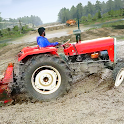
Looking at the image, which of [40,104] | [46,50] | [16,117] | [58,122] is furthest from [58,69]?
[16,117]

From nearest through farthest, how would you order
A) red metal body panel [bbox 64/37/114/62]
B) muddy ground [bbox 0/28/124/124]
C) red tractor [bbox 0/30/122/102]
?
muddy ground [bbox 0/28/124/124] → red tractor [bbox 0/30/122/102] → red metal body panel [bbox 64/37/114/62]

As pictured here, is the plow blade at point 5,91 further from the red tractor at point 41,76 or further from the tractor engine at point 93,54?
the tractor engine at point 93,54

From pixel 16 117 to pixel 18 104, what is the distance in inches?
16.1

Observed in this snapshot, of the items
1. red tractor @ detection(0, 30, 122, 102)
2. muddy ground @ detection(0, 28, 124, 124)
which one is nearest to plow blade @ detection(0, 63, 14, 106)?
red tractor @ detection(0, 30, 122, 102)

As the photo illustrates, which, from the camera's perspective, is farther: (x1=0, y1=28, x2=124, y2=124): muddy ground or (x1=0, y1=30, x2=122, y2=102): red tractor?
(x1=0, y1=30, x2=122, y2=102): red tractor

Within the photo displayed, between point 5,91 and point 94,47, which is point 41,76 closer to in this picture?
point 5,91

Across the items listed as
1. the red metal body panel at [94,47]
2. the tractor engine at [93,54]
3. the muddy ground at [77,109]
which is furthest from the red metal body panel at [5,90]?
the red metal body panel at [94,47]

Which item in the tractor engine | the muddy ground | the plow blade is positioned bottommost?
the muddy ground

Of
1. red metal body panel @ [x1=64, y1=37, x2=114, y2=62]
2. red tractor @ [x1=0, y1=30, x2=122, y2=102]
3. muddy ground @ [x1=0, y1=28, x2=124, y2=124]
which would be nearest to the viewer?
muddy ground @ [x1=0, y1=28, x2=124, y2=124]

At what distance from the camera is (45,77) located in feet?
9.07

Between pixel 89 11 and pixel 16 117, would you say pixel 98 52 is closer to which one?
pixel 16 117

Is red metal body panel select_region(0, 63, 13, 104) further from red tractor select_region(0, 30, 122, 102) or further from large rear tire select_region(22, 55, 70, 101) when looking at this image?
large rear tire select_region(22, 55, 70, 101)

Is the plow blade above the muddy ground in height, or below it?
above

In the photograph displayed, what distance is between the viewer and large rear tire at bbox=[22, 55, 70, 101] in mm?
2582
